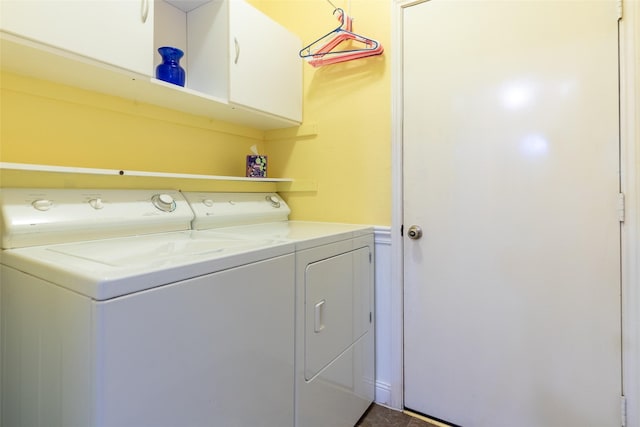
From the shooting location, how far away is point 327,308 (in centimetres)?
141

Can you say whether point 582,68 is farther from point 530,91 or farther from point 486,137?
point 486,137

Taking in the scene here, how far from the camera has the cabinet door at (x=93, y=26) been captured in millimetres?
965

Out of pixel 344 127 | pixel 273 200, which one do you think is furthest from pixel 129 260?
pixel 344 127

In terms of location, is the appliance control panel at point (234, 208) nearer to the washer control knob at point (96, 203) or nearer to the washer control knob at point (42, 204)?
the washer control knob at point (96, 203)

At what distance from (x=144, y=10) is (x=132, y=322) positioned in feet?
3.72

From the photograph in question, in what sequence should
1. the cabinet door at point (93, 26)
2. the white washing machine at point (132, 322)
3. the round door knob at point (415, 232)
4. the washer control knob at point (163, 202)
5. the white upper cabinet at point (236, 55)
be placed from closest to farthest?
the white washing machine at point (132, 322), the cabinet door at point (93, 26), the washer control knob at point (163, 202), the white upper cabinet at point (236, 55), the round door knob at point (415, 232)

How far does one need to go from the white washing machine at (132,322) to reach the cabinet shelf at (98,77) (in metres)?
0.43

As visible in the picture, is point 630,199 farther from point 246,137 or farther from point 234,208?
point 246,137

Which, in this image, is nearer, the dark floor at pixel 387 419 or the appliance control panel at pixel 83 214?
the appliance control panel at pixel 83 214

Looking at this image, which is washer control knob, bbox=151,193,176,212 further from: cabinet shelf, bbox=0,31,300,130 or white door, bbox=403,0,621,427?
white door, bbox=403,0,621,427

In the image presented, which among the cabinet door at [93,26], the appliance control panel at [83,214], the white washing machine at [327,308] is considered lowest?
the white washing machine at [327,308]

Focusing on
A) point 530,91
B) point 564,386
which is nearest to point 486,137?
point 530,91

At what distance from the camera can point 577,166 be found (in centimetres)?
136


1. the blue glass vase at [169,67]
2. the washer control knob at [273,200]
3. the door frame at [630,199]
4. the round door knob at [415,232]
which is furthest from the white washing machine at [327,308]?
the door frame at [630,199]
